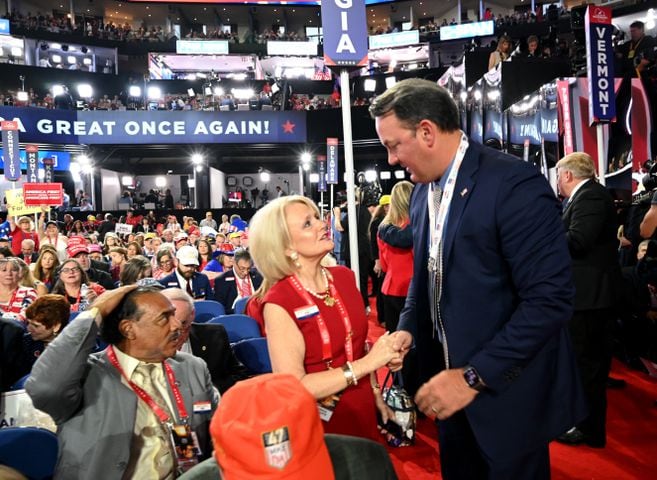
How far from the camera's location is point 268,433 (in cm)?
91

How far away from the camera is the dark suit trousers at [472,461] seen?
1.49 metres

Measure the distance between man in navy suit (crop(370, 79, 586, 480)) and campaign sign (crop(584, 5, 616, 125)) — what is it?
5.45 metres

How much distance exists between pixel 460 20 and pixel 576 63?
2887 centimetres

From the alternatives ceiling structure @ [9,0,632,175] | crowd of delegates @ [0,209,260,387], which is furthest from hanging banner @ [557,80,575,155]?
ceiling structure @ [9,0,632,175]

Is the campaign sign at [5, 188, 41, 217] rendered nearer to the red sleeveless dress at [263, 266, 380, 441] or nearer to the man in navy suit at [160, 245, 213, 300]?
the man in navy suit at [160, 245, 213, 300]

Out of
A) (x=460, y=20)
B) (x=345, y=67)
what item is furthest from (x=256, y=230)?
(x=460, y=20)

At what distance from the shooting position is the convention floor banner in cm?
1927

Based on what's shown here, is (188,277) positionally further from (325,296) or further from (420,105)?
(420,105)

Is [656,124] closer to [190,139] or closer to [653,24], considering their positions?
[190,139]

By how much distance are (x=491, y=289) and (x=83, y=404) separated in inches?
62.4

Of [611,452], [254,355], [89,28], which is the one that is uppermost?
[89,28]

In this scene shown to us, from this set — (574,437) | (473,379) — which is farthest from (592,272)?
(473,379)

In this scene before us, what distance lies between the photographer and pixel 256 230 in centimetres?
195

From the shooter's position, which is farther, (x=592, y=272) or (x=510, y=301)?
(x=592, y=272)
